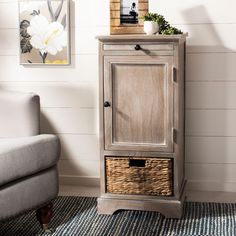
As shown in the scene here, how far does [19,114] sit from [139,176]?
2.50 feet

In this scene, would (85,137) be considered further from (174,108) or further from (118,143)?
(174,108)

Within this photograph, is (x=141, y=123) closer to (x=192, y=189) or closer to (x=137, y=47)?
(x=137, y=47)

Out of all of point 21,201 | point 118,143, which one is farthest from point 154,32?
point 21,201

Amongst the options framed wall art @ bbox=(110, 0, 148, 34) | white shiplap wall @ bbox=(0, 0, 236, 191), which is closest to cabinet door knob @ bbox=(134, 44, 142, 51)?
framed wall art @ bbox=(110, 0, 148, 34)

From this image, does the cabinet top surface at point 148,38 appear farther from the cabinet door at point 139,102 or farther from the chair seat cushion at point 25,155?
the chair seat cushion at point 25,155

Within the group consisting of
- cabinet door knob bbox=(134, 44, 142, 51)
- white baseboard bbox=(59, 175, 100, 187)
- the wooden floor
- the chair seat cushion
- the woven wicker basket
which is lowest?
the wooden floor

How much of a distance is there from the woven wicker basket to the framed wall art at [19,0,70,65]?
2.86 feet

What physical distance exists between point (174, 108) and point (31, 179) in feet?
2.84

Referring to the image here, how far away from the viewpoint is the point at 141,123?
2959mm

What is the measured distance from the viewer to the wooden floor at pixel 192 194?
3.30 metres

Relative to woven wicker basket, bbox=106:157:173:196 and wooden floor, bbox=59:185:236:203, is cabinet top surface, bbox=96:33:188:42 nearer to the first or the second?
woven wicker basket, bbox=106:157:173:196

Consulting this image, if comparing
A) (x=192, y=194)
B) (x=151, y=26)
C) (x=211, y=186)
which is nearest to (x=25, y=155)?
(x=151, y=26)

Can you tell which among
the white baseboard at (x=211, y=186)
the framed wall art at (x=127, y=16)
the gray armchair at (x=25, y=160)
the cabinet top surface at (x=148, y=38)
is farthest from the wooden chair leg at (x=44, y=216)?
the framed wall art at (x=127, y=16)

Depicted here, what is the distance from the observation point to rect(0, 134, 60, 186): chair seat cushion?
8.15 ft
